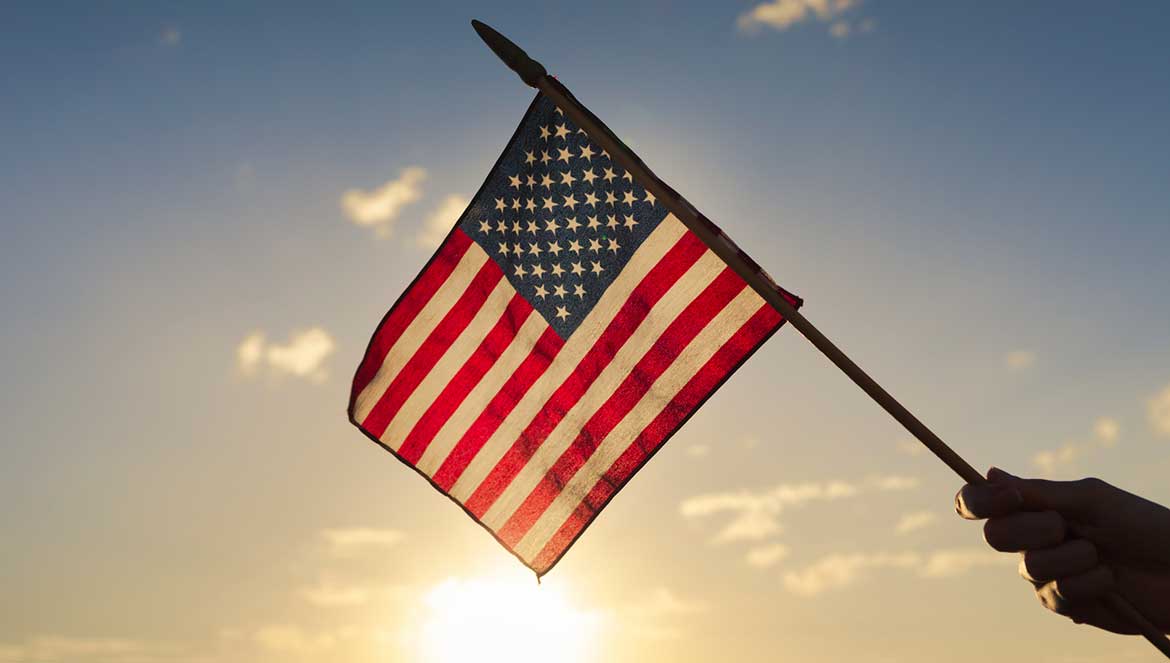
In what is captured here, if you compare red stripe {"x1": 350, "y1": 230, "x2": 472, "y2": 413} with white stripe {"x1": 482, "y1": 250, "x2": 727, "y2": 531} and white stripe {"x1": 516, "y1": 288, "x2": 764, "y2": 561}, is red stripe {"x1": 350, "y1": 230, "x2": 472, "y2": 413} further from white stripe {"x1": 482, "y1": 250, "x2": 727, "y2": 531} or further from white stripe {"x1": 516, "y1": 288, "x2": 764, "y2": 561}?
white stripe {"x1": 516, "y1": 288, "x2": 764, "y2": 561}

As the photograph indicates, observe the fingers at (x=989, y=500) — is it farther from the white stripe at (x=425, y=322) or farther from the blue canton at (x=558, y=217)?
the white stripe at (x=425, y=322)

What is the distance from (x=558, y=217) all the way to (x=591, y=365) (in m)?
1.24

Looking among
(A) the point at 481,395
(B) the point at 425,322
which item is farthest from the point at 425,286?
Answer: (A) the point at 481,395

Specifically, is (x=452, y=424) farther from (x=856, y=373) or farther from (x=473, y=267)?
(x=856, y=373)

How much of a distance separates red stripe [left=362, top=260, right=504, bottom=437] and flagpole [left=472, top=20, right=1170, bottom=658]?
162 centimetres

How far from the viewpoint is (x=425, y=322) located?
7.16m

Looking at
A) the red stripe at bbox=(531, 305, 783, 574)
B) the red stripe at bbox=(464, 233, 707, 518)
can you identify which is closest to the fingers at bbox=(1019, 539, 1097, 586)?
the red stripe at bbox=(531, 305, 783, 574)

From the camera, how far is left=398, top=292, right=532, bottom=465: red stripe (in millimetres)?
7102

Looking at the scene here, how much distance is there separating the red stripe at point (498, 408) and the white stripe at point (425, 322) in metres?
0.79

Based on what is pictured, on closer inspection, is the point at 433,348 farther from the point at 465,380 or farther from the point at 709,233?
the point at 709,233

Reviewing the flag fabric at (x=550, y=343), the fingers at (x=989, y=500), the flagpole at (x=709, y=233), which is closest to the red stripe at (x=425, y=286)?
the flag fabric at (x=550, y=343)

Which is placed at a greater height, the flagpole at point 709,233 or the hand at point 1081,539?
the flagpole at point 709,233

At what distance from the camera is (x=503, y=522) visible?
281 inches

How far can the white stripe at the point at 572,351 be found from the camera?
6594mm
